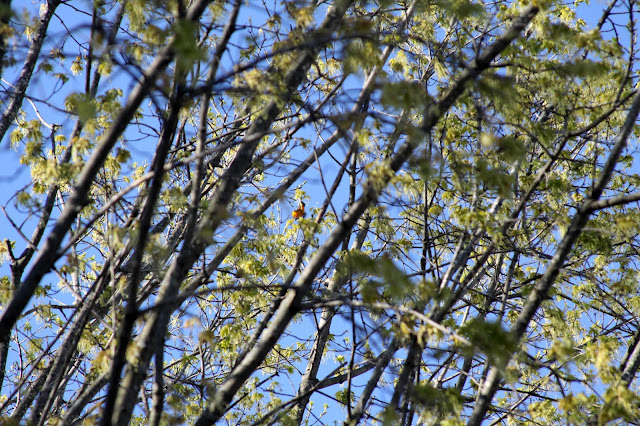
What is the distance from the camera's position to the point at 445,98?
411cm

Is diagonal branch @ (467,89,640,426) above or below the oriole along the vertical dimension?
below

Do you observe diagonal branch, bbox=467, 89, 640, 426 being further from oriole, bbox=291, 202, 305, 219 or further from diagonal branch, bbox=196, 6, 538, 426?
oriole, bbox=291, 202, 305, 219

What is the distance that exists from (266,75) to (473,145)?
9.69ft

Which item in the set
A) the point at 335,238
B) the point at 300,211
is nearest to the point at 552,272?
the point at 335,238

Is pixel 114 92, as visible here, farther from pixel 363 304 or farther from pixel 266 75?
pixel 363 304

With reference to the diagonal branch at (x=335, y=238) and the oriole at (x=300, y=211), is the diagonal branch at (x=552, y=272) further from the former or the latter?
the oriole at (x=300, y=211)

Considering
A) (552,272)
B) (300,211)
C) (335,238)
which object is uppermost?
(300,211)

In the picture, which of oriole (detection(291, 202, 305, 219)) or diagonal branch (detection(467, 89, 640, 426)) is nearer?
diagonal branch (detection(467, 89, 640, 426))

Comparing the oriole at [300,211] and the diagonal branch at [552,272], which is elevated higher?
the oriole at [300,211]

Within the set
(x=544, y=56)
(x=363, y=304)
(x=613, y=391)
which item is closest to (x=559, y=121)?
(x=544, y=56)

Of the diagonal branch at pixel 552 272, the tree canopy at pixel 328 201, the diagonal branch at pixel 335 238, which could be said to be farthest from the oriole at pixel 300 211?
the diagonal branch at pixel 552 272

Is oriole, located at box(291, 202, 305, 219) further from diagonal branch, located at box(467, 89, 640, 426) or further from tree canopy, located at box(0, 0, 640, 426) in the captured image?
diagonal branch, located at box(467, 89, 640, 426)

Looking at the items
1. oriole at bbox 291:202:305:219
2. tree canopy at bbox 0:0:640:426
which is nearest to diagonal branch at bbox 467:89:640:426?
tree canopy at bbox 0:0:640:426

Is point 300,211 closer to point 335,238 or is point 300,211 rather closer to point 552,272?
point 335,238
